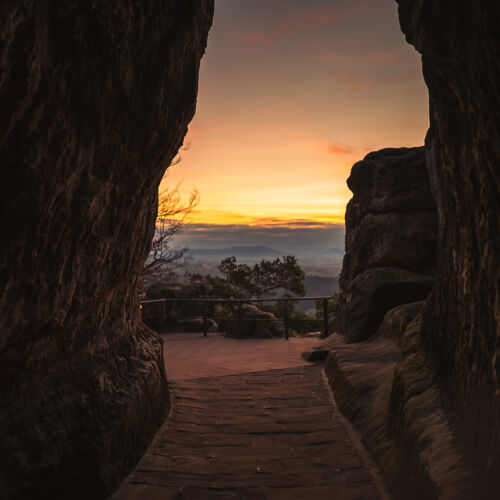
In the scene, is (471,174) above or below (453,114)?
below

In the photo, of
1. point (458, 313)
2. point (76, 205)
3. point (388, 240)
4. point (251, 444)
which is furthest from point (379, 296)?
point (76, 205)

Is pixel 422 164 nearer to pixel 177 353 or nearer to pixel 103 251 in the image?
pixel 177 353

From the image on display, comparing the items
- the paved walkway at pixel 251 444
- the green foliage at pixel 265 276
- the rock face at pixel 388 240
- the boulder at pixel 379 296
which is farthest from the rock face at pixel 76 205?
the green foliage at pixel 265 276

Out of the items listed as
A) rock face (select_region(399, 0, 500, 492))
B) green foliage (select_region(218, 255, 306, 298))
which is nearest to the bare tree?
green foliage (select_region(218, 255, 306, 298))

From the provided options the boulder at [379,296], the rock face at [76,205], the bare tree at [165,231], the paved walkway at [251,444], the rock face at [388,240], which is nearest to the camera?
the rock face at [76,205]

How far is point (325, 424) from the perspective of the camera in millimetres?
4629

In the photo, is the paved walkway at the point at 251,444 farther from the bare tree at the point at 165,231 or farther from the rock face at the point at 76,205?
the bare tree at the point at 165,231

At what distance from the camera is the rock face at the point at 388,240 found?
303 inches

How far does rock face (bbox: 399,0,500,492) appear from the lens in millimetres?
2299

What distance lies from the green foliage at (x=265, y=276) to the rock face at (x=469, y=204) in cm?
1842

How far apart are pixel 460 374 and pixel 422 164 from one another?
6.12 m

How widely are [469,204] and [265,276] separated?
1958 cm

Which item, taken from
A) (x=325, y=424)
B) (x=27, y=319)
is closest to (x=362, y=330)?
(x=325, y=424)

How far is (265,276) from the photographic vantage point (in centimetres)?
2252
